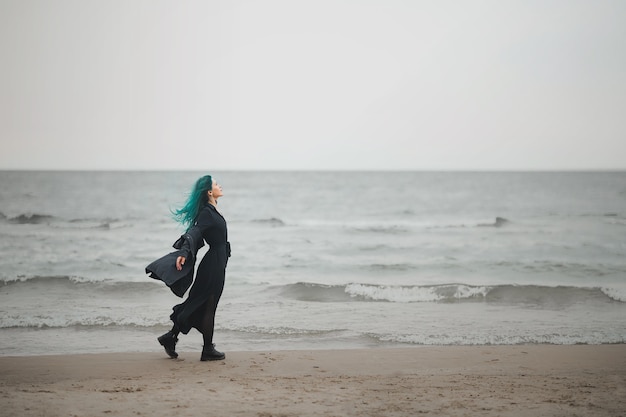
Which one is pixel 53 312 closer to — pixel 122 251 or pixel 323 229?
pixel 122 251

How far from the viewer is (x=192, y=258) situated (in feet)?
20.7

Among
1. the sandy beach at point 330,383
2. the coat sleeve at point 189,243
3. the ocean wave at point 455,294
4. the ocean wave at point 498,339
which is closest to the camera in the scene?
the sandy beach at point 330,383

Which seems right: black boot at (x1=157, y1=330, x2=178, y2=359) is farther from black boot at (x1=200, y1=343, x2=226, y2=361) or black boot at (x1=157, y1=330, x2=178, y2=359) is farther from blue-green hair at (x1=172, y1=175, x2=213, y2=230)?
blue-green hair at (x1=172, y1=175, x2=213, y2=230)

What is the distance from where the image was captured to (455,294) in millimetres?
12469

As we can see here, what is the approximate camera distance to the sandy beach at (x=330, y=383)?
4805 millimetres

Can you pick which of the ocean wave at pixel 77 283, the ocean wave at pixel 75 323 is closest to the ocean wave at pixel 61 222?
the ocean wave at pixel 77 283

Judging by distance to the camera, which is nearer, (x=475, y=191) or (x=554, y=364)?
(x=554, y=364)

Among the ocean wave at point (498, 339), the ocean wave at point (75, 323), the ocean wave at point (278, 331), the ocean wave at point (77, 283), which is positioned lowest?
the ocean wave at point (77, 283)

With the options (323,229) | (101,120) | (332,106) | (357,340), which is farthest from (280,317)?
(332,106)

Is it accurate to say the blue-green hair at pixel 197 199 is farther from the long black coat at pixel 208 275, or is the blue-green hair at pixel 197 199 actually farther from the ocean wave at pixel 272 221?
the ocean wave at pixel 272 221

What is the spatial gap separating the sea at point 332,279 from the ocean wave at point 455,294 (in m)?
0.04

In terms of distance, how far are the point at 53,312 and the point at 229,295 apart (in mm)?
3349

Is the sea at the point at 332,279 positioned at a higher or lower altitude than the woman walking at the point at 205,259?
lower

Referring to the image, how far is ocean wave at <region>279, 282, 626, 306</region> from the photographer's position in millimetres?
12070
